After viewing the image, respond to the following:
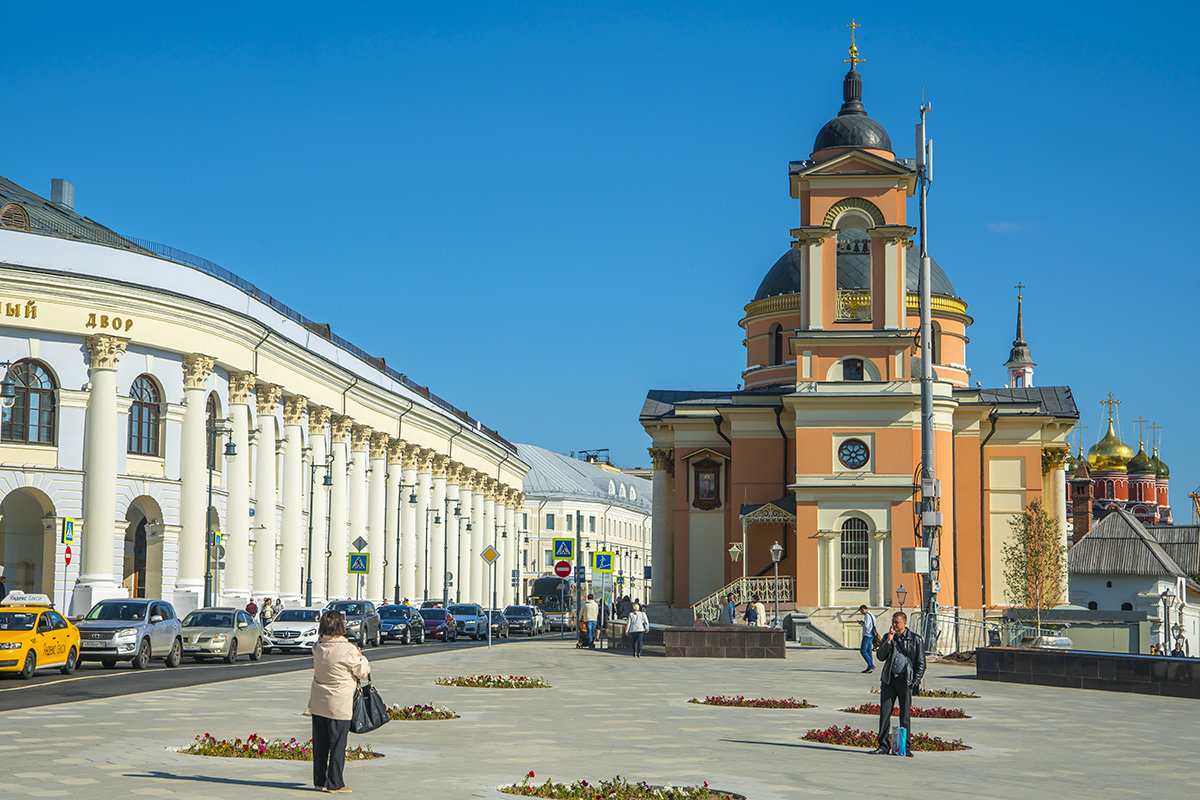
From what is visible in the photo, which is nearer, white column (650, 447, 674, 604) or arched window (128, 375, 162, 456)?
arched window (128, 375, 162, 456)

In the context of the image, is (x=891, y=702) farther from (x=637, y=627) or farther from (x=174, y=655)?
(x=637, y=627)

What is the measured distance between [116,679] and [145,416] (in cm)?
2757

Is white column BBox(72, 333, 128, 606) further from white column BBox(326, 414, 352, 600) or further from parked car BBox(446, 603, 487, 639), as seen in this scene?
white column BBox(326, 414, 352, 600)

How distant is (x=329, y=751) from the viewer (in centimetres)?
1179

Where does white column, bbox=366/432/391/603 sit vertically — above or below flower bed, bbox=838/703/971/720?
above

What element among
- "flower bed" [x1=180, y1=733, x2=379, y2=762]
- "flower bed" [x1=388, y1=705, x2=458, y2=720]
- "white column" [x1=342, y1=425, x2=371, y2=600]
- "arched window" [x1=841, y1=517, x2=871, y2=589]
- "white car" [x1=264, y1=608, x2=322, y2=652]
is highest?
"white column" [x1=342, y1=425, x2=371, y2=600]

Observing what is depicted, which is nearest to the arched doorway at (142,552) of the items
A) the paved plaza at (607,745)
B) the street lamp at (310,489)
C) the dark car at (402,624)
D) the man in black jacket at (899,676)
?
the street lamp at (310,489)

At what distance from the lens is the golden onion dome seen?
143m

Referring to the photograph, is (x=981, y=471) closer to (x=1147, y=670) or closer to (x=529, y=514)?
(x=1147, y=670)

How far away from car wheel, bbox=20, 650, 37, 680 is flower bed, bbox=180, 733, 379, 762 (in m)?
13.9

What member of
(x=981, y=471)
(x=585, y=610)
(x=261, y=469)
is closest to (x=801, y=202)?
(x=981, y=471)

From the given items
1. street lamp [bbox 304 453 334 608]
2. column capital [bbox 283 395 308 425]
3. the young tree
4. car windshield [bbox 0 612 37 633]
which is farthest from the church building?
car windshield [bbox 0 612 37 633]

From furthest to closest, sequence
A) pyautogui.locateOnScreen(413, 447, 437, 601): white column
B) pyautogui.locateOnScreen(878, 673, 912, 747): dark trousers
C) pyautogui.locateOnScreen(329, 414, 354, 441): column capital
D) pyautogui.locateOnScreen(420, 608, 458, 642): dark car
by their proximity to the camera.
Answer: pyautogui.locateOnScreen(413, 447, 437, 601): white column
pyautogui.locateOnScreen(329, 414, 354, 441): column capital
pyautogui.locateOnScreen(420, 608, 458, 642): dark car
pyautogui.locateOnScreen(878, 673, 912, 747): dark trousers

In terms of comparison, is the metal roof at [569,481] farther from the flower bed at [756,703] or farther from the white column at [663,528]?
the flower bed at [756,703]
